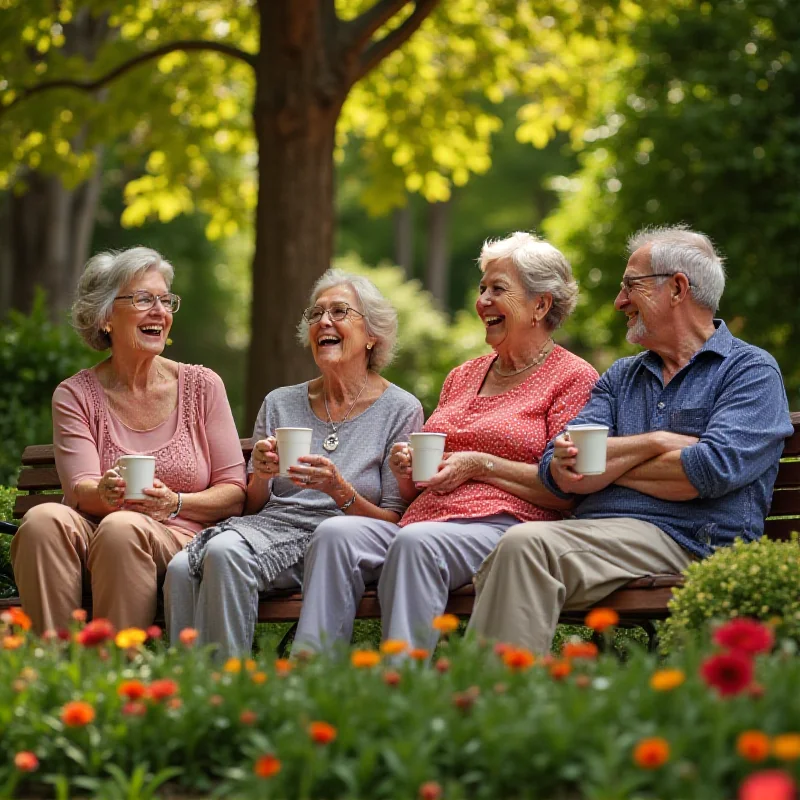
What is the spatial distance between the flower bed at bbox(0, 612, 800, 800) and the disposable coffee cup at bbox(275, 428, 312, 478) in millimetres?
1152

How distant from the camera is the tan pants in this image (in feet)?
14.7

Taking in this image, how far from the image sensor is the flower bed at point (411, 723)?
96.6 inches

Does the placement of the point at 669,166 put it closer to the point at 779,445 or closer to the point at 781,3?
the point at 781,3

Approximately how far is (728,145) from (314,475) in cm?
823

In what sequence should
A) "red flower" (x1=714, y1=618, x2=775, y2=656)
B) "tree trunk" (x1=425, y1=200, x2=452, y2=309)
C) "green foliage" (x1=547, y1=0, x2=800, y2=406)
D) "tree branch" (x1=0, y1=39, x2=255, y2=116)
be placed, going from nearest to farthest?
"red flower" (x1=714, y1=618, x2=775, y2=656) < "tree branch" (x1=0, y1=39, x2=255, y2=116) < "green foliage" (x1=547, y1=0, x2=800, y2=406) < "tree trunk" (x1=425, y1=200, x2=452, y2=309)

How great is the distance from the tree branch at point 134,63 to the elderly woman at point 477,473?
12.0 ft

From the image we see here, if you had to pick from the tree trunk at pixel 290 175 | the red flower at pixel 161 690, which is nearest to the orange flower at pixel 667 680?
the red flower at pixel 161 690

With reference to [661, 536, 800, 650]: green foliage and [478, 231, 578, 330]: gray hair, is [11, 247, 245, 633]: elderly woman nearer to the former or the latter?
[478, 231, 578, 330]: gray hair

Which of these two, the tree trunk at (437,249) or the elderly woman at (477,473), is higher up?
the tree trunk at (437,249)

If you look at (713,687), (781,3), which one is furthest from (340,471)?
(781,3)

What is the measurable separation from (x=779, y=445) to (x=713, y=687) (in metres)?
1.99

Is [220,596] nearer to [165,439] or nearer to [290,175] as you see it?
[165,439]

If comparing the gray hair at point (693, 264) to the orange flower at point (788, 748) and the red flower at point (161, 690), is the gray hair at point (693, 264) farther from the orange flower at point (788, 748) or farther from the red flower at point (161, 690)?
the orange flower at point (788, 748)

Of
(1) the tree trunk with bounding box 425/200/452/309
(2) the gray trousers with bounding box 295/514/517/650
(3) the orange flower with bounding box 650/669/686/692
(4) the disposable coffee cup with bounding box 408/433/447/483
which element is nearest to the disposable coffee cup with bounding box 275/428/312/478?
(2) the gray trousers with bounding box 295/514/517/650
